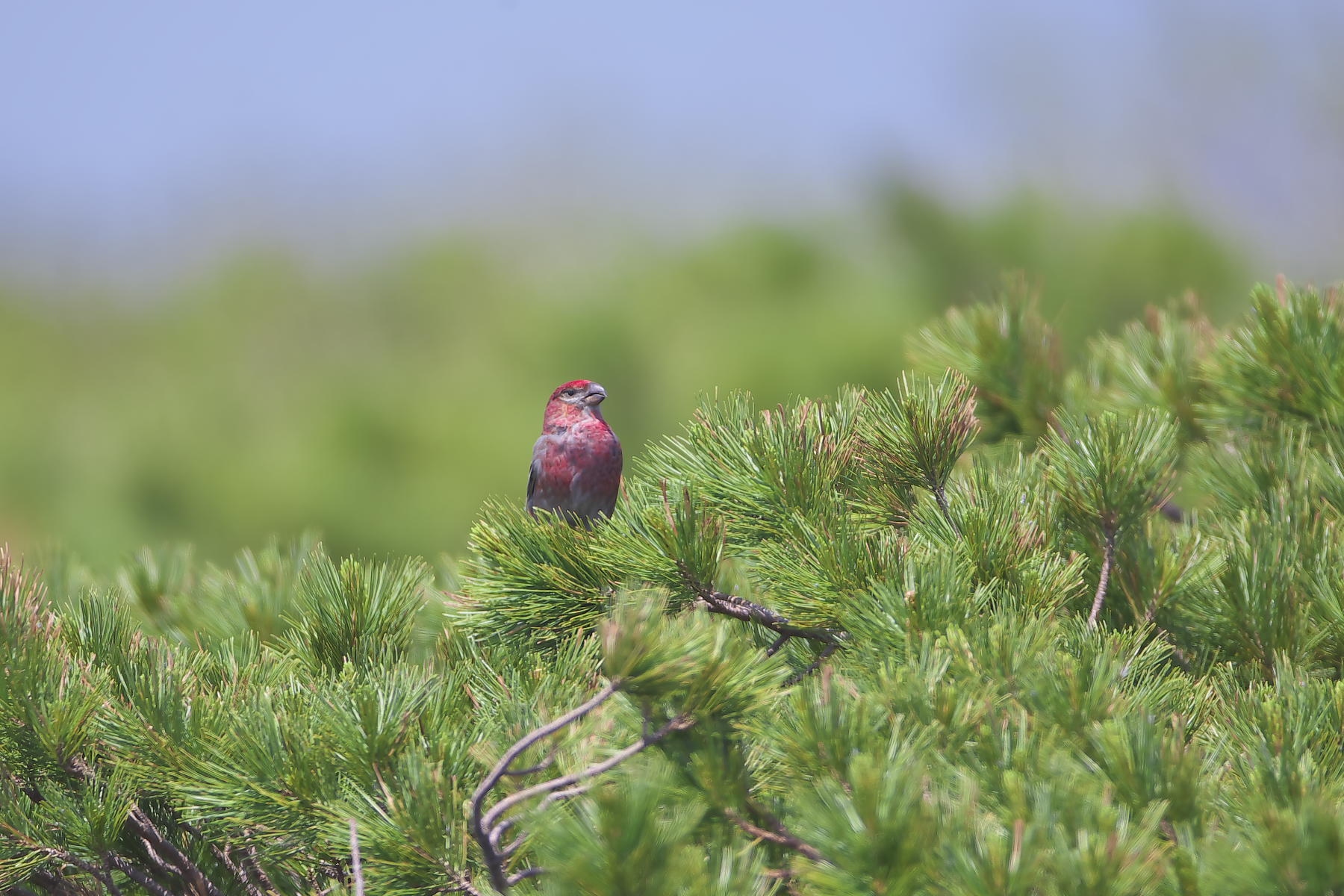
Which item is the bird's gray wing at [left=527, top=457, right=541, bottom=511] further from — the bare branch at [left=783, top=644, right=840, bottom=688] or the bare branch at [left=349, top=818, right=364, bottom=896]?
the bare branch at [left=349, top=818, right=364, bottom=896]

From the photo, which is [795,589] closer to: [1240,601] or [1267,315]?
[1240,601]

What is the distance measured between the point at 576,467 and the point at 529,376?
4161 mm

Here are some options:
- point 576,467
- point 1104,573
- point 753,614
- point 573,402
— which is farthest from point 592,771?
point 573,402

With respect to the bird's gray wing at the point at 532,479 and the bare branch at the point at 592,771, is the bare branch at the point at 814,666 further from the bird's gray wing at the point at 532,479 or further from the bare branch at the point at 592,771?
the bird's gray wing at the point at 532,479

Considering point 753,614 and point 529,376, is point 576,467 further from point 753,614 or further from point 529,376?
point 529,376

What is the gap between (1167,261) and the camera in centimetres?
581

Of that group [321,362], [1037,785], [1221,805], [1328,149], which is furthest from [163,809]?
[1328,149]

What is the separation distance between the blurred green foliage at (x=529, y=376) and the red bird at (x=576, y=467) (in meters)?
2.91

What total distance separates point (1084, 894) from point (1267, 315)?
116 centimetres

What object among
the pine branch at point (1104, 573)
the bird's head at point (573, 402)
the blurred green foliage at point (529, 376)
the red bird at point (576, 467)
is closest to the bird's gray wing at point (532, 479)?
the red bird at point (576, 467)

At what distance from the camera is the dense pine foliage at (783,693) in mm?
781

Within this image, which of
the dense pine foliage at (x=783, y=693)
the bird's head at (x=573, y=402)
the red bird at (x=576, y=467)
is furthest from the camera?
the bird's head at (x=573, y=402)

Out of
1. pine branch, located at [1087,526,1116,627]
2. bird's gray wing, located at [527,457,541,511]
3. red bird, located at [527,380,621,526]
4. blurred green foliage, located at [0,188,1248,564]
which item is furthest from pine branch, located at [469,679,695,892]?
blurred green foliage, located at [0,188,1248,564]

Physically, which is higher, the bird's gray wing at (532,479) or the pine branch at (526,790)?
the pine branch at (526,790)
